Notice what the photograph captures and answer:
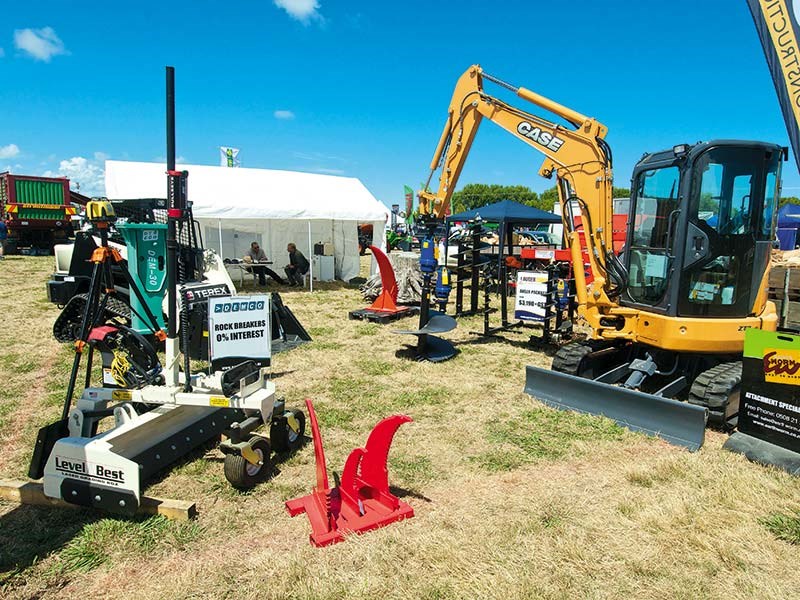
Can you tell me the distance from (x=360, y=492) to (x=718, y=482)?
255cm

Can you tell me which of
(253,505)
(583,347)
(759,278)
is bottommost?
(253,505)

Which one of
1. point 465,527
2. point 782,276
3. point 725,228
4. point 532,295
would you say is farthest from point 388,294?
point 465,527

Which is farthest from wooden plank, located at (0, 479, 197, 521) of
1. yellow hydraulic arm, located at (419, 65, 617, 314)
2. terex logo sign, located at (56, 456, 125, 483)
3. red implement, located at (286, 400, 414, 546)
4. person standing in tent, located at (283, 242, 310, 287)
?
person standing in tent, located at (283, 242, 310, 287)

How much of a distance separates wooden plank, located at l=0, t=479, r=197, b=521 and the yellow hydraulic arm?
473 cm

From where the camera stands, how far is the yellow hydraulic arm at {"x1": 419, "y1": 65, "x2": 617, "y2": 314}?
645cm

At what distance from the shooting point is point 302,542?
3.12 m

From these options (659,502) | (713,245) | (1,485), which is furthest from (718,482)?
(1,485)

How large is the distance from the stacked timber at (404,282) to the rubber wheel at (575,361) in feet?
20.3

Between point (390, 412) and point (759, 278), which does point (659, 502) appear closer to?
point (390, 412)

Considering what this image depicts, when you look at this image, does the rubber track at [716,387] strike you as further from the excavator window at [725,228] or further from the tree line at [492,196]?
the tree line at [492,196]

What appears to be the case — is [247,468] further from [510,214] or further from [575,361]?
[510,214]

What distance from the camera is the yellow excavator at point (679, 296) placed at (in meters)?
5.01

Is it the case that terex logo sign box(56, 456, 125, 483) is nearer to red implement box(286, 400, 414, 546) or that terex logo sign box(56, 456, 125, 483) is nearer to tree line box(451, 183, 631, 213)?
red implement box(286, 400, 414, 546)

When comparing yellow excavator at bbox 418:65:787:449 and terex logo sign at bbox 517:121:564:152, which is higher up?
terex logo sign at bbox 517:121:564:152
